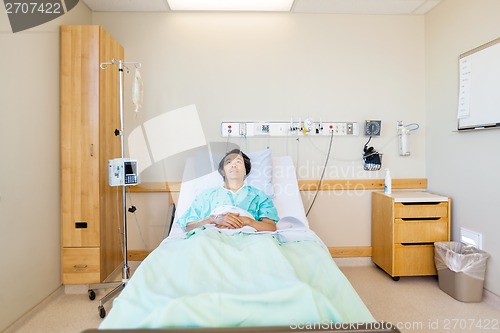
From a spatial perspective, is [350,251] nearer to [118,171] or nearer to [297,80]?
[297,80]

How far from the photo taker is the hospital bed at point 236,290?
35.6 inches

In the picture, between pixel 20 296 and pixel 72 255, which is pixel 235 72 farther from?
pixel 20 296

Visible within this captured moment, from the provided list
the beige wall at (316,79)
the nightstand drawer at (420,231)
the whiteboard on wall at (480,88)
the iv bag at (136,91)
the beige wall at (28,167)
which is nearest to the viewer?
the beige wall at (28,167)

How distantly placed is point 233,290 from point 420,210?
6.45 ft

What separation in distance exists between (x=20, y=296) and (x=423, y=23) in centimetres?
381

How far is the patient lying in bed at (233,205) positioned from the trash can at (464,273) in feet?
4.26

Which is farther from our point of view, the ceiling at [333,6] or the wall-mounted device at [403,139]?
the wall-mounted device at [403,139]

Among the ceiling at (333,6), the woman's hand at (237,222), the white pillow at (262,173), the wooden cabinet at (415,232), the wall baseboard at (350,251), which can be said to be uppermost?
the ceiling at (333,6)

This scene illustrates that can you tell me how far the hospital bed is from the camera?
2.97 ft

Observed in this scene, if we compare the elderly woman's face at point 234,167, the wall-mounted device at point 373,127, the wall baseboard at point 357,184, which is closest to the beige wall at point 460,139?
the wall baseboard at point 357,184

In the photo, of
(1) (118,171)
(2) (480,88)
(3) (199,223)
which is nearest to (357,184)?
(2) (480,88)

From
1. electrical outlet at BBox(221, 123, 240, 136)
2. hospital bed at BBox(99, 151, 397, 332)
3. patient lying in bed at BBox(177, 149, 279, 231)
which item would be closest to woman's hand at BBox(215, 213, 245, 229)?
patient lying in bed at BBox(177, 149, 279, 231)

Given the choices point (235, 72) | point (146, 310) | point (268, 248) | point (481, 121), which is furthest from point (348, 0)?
point (146, 310)

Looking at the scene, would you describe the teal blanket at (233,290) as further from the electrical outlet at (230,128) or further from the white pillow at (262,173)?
the electrical outlet at (230,128)
